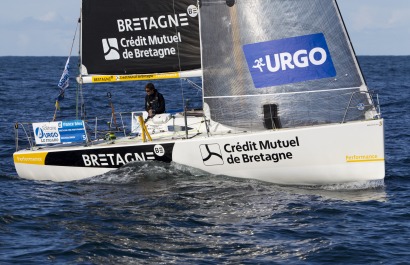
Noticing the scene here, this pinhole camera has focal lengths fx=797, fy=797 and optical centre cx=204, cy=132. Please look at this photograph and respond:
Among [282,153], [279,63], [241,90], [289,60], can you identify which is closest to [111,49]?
[241,90]

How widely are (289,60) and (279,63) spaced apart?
233 mm

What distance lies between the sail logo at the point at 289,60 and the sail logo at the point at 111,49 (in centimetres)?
320

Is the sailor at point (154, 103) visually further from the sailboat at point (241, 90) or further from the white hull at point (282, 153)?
the white hull at point (282, 153)

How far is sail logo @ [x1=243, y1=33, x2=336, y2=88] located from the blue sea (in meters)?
2.37

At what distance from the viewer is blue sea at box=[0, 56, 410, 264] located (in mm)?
12539

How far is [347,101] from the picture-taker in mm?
17406

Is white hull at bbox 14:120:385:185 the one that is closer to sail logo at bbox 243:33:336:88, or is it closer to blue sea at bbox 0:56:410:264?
blue sea at bbox 0:56:410:264

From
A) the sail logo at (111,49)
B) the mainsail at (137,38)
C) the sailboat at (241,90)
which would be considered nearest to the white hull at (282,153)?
the sailboat at (241,90)

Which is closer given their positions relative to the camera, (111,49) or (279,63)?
(279,63)

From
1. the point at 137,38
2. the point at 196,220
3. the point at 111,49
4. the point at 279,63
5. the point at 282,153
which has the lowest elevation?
the point at 196,220

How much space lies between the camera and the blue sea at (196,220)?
41.1 ft

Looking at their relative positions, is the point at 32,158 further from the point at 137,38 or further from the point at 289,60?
the point at 289,60

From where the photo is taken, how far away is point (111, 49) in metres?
19.0

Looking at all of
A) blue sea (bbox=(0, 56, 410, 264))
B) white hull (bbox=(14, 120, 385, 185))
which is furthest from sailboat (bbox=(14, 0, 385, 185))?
blue sea (bbox=(0, 56, 410, 264))
